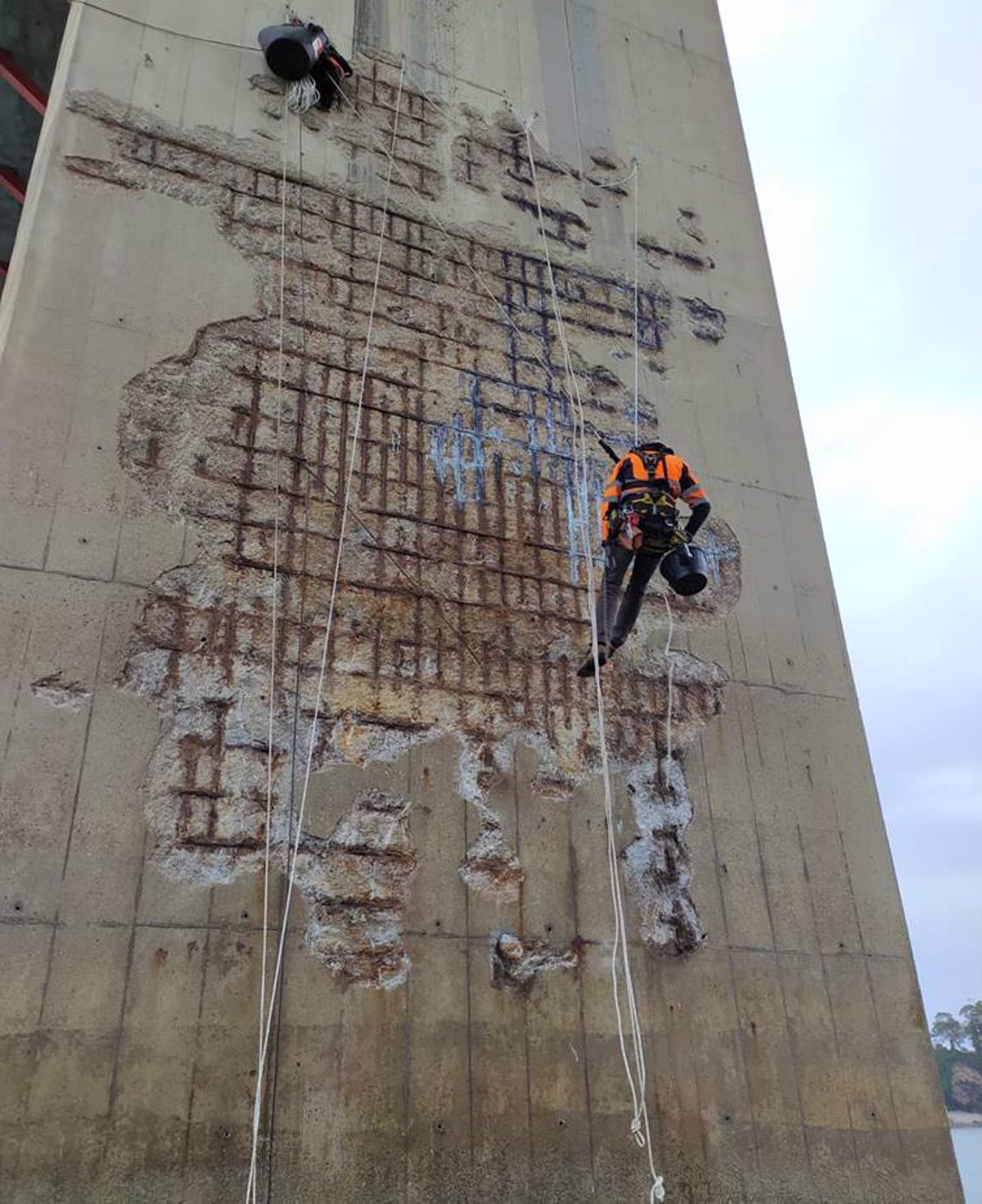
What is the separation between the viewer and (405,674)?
5.50 metres

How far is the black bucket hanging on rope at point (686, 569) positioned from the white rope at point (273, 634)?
2097 mm

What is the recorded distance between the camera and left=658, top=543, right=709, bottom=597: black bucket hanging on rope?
17.1ft

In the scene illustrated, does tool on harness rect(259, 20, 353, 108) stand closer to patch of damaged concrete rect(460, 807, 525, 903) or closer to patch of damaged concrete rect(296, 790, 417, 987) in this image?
patch of damaged concrete rect(296, 790, 417, 987)

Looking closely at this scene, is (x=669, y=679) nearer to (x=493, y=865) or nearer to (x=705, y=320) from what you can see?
(x=493, y=865)

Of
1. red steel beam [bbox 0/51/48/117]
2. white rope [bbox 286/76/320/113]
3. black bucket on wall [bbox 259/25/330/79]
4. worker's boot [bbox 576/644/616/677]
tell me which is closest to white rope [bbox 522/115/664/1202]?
worker's boot [bbox 576/644/616/677]

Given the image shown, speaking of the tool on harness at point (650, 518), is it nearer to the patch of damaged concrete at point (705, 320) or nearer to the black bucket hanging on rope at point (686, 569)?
the black bucket hanging on rope at point (686, 569)

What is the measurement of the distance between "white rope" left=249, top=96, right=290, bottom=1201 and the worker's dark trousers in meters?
1.79

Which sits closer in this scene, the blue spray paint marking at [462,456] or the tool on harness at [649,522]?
the tool on harness at [649,522]

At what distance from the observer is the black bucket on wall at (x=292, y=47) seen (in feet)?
22.0

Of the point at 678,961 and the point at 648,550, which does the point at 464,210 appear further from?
the point at 678,961

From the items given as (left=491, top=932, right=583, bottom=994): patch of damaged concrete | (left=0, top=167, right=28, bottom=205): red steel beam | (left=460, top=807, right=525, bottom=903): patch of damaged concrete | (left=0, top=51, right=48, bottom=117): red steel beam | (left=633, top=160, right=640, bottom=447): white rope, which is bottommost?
(left=491, top=932, right=583, bottom=994): patch of damaged concrete

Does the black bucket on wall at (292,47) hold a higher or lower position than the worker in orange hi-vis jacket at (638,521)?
higher

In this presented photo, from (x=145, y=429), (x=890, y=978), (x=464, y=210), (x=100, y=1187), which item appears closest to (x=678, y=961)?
(x=890, y=978)

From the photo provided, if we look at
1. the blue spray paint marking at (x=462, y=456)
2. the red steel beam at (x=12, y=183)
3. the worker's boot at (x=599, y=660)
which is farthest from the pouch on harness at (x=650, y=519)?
the red steel beam at (x=12, y=183)
